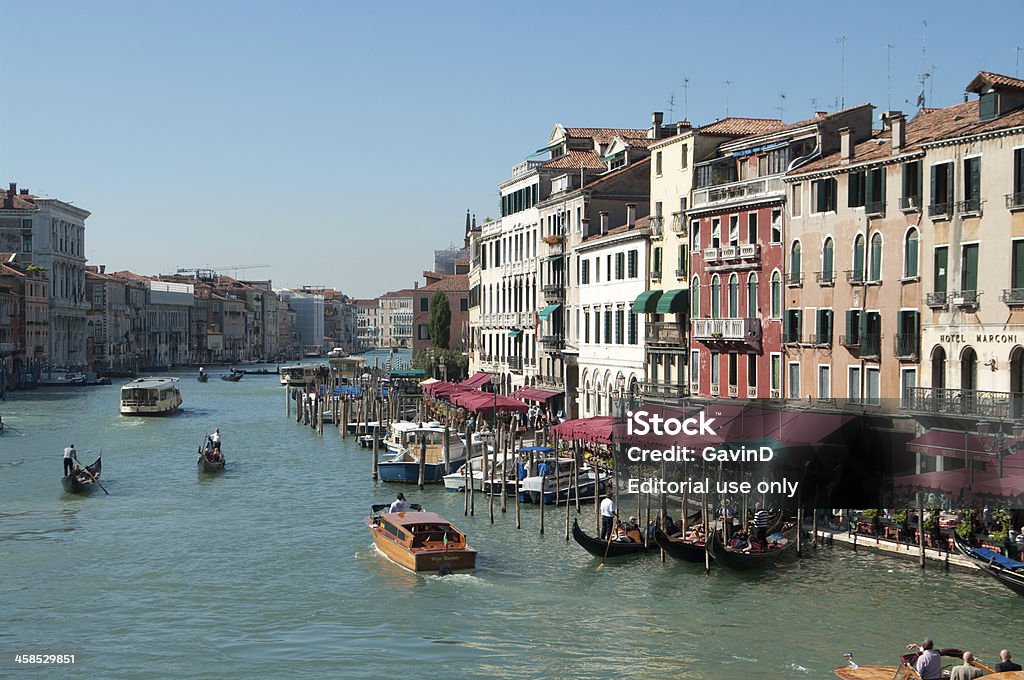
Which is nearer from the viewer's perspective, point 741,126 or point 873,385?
point 873,385

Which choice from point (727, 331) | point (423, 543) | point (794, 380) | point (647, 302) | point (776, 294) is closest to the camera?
point (423, 543)

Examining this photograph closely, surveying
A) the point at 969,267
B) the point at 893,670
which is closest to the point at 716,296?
the point at 969,267

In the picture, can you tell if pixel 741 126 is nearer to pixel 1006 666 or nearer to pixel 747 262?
pixel 747 262

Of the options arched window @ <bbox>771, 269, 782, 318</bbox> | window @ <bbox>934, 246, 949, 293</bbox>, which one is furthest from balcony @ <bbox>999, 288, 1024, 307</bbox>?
arched window @ <bbox>771, 269, 782, 318</bbox>

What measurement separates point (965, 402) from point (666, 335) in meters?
10.9

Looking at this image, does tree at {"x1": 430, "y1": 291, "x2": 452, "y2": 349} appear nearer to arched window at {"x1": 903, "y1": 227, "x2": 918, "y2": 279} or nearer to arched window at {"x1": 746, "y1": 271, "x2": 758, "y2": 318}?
arched window at {"x1": 746, "y1": 271, "x2": 758, "y2": 318}

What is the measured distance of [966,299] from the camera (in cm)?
2070

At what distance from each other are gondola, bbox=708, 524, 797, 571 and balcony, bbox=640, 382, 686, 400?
10.1m

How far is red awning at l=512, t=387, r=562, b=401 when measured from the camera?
3866 centimetres

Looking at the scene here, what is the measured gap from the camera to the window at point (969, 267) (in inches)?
816

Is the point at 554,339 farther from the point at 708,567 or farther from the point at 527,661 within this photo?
the point at 527,661

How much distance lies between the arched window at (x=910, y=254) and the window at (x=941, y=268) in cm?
57

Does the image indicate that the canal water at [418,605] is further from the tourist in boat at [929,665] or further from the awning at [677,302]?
the awning at [677,302]

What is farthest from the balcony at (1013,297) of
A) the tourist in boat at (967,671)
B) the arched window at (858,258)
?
the tourist in boat at (967,671)
